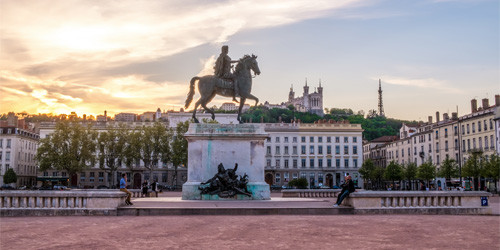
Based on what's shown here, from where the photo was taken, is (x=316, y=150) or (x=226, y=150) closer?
(x=226, y=150)

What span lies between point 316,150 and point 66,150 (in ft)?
184

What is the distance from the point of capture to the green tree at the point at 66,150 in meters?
73.4

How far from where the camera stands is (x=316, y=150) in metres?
110

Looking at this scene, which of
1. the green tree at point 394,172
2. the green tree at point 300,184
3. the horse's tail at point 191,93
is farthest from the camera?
the green tree at point 394,172

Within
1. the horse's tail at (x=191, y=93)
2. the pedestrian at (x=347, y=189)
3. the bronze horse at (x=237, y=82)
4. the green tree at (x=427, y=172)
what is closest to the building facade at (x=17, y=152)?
the green tree at (x=427, y=172)

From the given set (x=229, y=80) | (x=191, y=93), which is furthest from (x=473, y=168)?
(x=191, y=93)

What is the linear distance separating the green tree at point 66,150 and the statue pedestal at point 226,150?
5564cm

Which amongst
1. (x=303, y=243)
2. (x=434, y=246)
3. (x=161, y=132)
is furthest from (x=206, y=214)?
(x=161, y=132)

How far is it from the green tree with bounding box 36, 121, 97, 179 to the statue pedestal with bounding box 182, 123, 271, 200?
55.6 metres

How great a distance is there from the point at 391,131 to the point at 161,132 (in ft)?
322

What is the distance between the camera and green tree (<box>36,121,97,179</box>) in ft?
241

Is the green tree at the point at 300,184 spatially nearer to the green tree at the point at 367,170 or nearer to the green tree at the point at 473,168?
the green tree at the point at 473,168

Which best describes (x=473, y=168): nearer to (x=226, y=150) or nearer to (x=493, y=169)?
(x=493, y=169)

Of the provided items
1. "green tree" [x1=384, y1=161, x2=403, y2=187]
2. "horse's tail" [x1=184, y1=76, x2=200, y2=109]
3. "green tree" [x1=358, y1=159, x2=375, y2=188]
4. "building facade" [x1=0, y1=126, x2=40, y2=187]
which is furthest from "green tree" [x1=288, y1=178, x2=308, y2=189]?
"building facade" [x1=0, y1=126, x2=40, y2=187]
